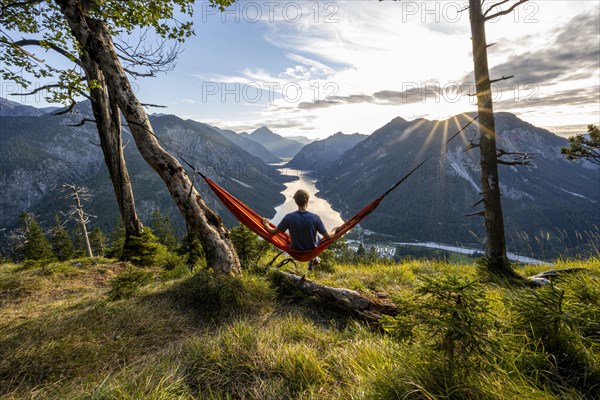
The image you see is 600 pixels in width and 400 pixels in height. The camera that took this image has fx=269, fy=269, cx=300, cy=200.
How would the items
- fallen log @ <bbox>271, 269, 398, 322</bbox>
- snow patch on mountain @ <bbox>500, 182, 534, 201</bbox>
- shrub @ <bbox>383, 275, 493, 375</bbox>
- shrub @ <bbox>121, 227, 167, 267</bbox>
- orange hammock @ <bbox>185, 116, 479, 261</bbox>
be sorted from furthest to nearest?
snow patch on mountain @ <bbox>500, 182, 534, 201</bbox>, shrub @ <bbox>121, 227, 167, 267</bbox>, orange hammock @ <bbox>185, 116, 479, 261</bbox>, fallen log @ <bbox>271, 269, 398, 322</bbox>, shrub @ <bbox>383, 275, 493, 375</bbox>

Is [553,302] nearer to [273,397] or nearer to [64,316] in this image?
[273,397]

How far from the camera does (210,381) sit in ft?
7.30

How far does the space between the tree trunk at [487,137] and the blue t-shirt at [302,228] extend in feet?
12.4

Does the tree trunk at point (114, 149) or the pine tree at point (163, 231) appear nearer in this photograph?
the tree trunk at point (114, 149)

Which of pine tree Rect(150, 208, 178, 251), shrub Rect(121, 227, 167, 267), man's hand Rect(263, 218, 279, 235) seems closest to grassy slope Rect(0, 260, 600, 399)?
man's hand Rect(263, 218, 279, 235)

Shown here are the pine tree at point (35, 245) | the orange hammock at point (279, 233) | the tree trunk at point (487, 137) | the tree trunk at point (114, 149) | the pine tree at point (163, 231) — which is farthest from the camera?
the pine tree at point (163, 231)

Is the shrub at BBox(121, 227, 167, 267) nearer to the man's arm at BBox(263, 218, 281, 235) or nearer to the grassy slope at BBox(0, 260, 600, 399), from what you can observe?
the grassy slope at BBox(0, 260, 600, 399)

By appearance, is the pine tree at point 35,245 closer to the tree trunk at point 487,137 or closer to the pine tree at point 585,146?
the tree trunk at point 487,137

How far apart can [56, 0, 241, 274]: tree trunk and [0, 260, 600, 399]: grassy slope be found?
2.26ft

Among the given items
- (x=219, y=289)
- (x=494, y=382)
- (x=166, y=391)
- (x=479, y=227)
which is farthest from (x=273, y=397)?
(x=479, y=227)

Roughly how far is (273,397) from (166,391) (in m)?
0.79

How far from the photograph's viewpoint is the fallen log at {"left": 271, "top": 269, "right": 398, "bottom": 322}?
3.44 meters

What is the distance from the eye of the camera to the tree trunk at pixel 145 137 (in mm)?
4312

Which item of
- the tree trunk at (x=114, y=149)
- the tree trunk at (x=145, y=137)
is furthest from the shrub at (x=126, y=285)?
the tree trunk at (x=114, y=149)
